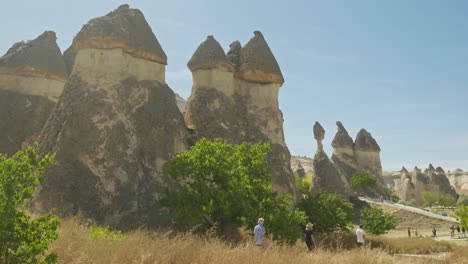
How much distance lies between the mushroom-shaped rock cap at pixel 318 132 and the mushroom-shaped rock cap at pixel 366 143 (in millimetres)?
11345

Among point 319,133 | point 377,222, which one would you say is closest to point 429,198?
point 319,133

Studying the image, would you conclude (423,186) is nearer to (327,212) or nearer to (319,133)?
(319,133)

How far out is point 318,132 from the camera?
133 feet

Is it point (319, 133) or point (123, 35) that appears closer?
point (123, 35)

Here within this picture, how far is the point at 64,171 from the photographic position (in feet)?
49.9

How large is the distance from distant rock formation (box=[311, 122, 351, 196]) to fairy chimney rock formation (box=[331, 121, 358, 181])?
10718mm

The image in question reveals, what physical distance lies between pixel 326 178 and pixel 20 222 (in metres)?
34.0

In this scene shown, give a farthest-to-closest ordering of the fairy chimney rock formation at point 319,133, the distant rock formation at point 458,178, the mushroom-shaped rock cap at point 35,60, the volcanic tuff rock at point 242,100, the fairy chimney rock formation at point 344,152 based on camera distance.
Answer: the distant rock formation at point 458,178 < the fairy chimney rock formation at point 344,152 < the fairy chimney rock formation at point 319,133 < the mushroom-shaped rock cap at point 35,60 < the volcanic tuff rock at point 242,100

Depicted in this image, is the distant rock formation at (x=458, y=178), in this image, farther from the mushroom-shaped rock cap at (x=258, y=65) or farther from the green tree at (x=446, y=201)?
the mushroom-shaped rock cap at (x=258, y=65)

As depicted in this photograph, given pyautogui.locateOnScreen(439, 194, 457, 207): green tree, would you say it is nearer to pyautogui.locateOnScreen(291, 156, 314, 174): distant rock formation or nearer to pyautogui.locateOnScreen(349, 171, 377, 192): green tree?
pyautogui.locateOnScreen(349, 171, 377, 192): green tree

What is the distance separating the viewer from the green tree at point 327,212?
21500 mm

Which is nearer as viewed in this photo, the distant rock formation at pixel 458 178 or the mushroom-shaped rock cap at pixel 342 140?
the mushroom-shaped rock cap at pixel 342 140

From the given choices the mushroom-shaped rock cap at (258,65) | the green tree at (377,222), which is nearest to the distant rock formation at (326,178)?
the green tree at (377,222)

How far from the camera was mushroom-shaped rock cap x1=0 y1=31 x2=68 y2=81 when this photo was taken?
24.2 m
